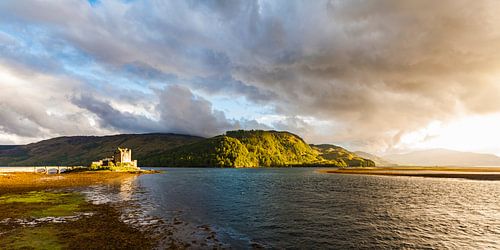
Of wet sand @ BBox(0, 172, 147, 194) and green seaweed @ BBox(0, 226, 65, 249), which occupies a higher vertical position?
green seaweed @ BBox(0, 226, 65, 249)

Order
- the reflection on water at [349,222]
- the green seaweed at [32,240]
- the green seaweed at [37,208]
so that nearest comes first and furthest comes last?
the green seaweed at [32,240] < the reflection on water at [349,222] < the green seaweed at [37,208]

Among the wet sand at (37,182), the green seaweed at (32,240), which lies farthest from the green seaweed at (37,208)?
the wet sand at (37,182)

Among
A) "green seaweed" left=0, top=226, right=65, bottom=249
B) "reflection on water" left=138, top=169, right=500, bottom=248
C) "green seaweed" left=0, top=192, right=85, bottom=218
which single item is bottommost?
"reflection on water" left=138, top=169, right=500, bottom=248

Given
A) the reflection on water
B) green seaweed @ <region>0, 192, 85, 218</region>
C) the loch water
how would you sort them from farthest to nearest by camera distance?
green seaweed @ <region>0, 192, 85, 218</region>
the reflection on water
the loch water

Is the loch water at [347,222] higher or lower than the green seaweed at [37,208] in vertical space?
lower

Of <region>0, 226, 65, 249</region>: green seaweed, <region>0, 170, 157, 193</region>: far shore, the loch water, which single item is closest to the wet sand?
<region>0, 170, 157, 193</region>: far shore

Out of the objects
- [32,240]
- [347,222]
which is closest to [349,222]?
[347,222]

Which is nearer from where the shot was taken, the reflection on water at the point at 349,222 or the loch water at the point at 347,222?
the loch water at the point at 347,222

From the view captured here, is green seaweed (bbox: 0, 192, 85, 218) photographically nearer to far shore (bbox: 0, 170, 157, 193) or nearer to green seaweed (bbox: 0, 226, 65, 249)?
green seaweed (bbox: 0, 226, 65, 249)

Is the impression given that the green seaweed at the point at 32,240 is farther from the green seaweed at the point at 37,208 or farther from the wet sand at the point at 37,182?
the wet sand at the point at 37,182

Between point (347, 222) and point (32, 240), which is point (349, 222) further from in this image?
point (32, 240)

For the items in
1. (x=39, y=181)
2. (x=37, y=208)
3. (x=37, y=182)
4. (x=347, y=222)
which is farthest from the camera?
(x=39, y=181)

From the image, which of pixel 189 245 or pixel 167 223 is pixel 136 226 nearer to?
Result: pixel 167 223

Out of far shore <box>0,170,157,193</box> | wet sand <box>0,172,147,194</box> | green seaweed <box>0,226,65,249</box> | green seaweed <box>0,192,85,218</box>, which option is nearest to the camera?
green seaweed <box>0,226,65,249</box>
